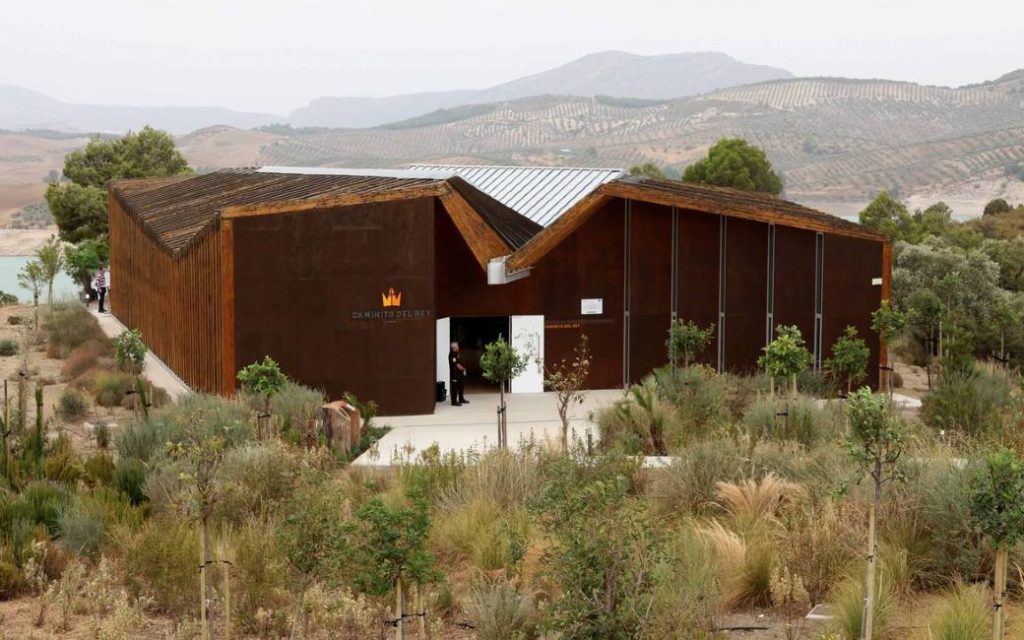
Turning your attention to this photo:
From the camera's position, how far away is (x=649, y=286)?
2631 centimetres

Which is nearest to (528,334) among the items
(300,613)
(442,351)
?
(442,351)

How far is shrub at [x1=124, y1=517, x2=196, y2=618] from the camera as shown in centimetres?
1047

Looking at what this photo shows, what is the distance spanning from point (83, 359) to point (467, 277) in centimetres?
847

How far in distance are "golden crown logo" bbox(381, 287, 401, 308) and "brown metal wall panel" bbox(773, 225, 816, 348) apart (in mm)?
7774

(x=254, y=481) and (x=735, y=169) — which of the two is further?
(x=735, y=169)

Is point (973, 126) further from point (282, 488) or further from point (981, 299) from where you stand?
point (282, 488)

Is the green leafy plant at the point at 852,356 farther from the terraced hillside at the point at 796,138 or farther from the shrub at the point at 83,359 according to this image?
the terraced hillside at the point at 796,138

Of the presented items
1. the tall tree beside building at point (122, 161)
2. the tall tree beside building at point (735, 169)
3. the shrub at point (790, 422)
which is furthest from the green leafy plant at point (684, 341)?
→ the tall tree beside building at point (735, 169)

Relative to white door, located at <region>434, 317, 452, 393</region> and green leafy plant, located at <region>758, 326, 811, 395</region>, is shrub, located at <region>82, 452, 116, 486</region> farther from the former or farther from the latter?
white door, located at <region>434, 317, 452, 393</region>

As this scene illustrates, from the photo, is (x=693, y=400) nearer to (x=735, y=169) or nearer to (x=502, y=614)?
(x=502, y=614)

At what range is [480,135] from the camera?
192750 millimetres

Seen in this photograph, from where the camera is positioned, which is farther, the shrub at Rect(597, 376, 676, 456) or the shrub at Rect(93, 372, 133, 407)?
the shrub at Rect(93, 372, 133, 407)

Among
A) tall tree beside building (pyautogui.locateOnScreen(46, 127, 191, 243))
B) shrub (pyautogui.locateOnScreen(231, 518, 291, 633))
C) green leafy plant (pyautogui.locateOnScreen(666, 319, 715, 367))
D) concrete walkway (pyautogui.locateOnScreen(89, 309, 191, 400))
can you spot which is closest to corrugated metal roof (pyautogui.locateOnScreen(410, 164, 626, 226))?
green leafy plant (pyautogui.locateOnScreen(666, 319, 715, 367))

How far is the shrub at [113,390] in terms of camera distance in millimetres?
23344
